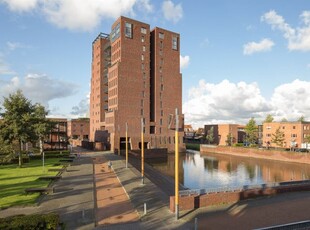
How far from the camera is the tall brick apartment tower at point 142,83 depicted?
265ft

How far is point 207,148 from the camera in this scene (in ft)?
320

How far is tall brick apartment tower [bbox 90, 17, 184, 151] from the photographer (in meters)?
80.9

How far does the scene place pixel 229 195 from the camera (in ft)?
77.7

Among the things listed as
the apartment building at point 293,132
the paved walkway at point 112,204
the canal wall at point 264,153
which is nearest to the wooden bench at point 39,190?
the paved walkway at point 112,204

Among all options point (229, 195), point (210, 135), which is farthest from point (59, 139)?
point (229, 195)

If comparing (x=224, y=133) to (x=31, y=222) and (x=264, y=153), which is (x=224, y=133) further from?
(x=31, y=222)

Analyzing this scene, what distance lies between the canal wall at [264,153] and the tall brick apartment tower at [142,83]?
43.2 feet

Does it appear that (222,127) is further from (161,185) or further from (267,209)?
(267,209)

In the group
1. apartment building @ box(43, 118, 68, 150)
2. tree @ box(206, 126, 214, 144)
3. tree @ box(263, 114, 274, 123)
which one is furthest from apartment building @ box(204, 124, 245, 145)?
apartment building @ box(43, 118, 68, 150)

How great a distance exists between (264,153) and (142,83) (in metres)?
40.8

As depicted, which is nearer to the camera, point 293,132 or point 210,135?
point 293,132

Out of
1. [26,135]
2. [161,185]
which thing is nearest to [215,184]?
[161,185]

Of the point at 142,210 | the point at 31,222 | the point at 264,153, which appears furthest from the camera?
the point at 264,153

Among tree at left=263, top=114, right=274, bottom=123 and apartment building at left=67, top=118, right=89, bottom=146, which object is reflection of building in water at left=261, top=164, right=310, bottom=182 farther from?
apartment building at left=67, top=118, right=89, bottom=146
